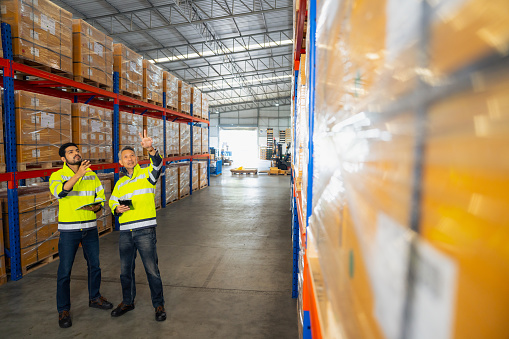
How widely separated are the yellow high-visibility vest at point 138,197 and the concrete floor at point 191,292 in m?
1.05

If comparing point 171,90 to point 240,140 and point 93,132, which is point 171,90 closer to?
point 93,132

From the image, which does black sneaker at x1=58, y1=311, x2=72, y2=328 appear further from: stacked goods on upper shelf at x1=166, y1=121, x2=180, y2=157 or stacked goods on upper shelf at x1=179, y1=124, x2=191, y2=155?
stacked goods on upper shelf at x1=179, y1=124, x2=191, y2=155

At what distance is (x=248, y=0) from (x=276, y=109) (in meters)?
22.4

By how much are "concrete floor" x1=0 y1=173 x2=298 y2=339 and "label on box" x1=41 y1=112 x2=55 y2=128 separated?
207 cm

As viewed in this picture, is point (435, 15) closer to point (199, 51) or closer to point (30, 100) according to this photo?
point (30, 100)

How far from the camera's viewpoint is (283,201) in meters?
9.72

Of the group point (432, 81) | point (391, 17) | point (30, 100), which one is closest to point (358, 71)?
point (391, 17)

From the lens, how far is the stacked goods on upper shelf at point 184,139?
9629 millimetres

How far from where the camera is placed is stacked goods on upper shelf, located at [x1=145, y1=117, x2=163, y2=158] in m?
7.59

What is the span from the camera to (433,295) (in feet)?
0.75

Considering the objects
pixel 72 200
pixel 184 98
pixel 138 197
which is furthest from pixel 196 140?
pixel 138 197

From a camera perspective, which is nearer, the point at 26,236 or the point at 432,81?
the point at 432,81

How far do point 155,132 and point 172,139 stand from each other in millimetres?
1095

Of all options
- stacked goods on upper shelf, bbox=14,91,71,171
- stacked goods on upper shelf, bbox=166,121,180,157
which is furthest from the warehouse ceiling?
stacked goods on upper shelf, bbox=14,91,71,171
